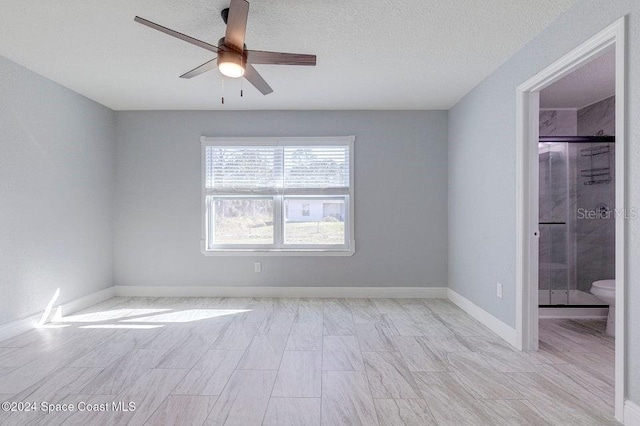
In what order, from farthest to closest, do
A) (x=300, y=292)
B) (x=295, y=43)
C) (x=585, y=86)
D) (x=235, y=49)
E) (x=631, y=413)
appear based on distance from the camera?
(x=300, y=292) < (x=585, y=86) < (x=295, y=43) < (x=235, y=49) < (x=631, y=413)

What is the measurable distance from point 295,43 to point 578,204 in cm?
394

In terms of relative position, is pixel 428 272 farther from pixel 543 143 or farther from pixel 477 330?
pixel 543 143

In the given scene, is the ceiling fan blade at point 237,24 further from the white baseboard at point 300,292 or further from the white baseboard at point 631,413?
the white baseboard at point 300,292

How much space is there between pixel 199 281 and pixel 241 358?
2.15 meters

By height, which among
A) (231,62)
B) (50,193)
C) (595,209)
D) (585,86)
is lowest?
(595,209)

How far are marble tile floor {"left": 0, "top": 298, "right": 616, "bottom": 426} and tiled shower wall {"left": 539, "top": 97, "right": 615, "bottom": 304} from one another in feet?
2.68

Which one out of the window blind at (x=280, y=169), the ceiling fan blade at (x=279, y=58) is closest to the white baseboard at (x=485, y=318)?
the window blind at (x=280, y=169)

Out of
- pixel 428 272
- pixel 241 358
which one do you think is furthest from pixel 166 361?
pixel 428 272

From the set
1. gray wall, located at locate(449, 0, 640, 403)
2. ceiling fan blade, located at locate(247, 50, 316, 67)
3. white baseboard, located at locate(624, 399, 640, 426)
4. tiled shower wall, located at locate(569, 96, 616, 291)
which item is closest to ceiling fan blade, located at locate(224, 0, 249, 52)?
ceiling fan blade, located at locate(247, 50, 316, 67)

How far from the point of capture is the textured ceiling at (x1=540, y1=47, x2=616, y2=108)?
10.4ft

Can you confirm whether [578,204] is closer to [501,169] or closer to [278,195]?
[501,169]

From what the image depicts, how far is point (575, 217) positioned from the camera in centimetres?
422

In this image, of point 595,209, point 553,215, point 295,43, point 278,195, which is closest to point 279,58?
point 295,43

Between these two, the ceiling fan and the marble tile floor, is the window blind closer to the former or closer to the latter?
the marble tile floor
